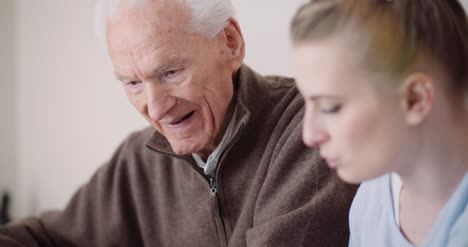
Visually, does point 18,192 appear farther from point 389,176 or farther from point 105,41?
point 389,176

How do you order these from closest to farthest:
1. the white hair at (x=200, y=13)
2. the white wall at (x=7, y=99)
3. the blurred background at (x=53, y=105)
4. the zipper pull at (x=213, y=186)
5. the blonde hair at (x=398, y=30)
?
the blonde hair at (x=398, y=30) < the white hair at (x=200, y=13) < the zipper pull at (x=213, y=186) < the blurred background at (x=53, y=105) < the white wall at (x=7, y=99)

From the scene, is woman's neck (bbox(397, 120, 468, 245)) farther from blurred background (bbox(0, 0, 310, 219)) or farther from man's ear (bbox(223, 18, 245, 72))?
blurred background (bbox(0, 0, 310, 219))

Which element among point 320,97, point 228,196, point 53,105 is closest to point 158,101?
point 228,196

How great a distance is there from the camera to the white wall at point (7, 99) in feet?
7.82

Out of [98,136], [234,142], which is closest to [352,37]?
[234,142]

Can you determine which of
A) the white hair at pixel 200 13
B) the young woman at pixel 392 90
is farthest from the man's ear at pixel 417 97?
the white hair at pixel 200 13

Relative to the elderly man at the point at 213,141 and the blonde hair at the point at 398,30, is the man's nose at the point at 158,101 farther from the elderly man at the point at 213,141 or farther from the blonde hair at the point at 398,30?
the blonde hair at the point at 398,30

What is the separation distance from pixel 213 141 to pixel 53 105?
1290 millimetres

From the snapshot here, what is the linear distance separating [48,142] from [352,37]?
206cm

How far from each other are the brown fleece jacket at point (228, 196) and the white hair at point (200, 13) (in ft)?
0.51

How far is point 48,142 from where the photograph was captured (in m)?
2.40

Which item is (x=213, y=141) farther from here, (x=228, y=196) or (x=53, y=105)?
(x=53, y=105)

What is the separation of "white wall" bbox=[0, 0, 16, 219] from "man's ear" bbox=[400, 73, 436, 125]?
7.22ft

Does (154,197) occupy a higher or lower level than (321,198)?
lower
